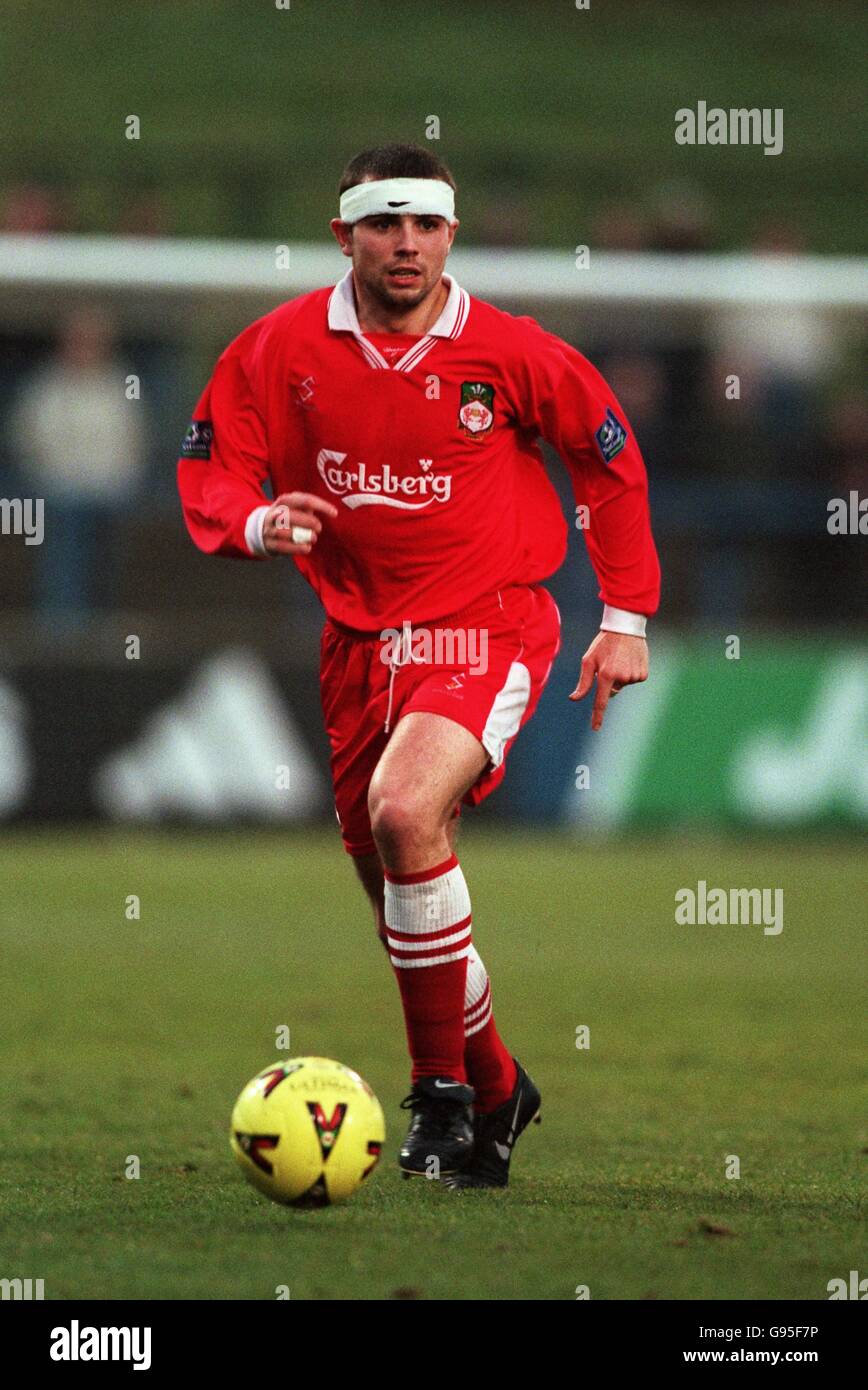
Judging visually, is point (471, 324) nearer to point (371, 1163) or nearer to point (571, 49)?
point (371, 1163)

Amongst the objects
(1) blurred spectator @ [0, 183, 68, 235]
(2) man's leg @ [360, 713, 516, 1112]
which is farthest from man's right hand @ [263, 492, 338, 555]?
(1) blurred spectator @ [0, 183, 68, 235]

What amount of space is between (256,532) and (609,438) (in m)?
0.98

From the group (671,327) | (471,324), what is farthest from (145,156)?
(471,324)

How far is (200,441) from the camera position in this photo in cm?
593

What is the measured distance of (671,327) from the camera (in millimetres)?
15438

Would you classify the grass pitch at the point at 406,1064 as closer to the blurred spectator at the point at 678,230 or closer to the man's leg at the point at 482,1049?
the man's leg at the point at 482,1049

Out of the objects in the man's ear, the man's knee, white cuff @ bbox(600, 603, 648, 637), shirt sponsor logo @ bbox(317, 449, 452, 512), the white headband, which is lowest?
the man's knee

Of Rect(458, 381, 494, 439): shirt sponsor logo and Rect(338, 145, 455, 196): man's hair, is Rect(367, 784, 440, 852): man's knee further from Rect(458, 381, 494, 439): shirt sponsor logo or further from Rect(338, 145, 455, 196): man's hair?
Rect(338, 145, 455, 196): man's hair

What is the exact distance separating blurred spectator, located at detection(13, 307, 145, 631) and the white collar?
8683 millimetres

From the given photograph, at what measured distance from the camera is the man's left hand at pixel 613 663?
228 inches

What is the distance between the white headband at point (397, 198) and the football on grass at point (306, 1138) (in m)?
2.15

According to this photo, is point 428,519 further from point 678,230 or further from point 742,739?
point 678,230

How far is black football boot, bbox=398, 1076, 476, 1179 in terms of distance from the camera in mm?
5559

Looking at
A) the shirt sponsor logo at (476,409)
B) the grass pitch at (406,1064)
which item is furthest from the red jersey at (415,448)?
the grass pitch at (406,1064)
